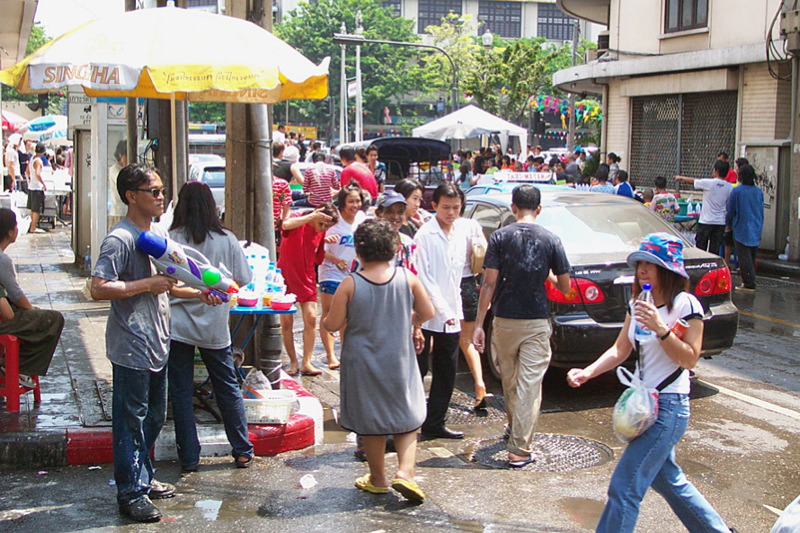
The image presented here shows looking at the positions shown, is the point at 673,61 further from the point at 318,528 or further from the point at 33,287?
the point at 318,528

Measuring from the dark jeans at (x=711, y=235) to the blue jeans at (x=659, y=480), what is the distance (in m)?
11.4

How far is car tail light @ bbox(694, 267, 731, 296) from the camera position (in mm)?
7438

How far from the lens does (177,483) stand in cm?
528

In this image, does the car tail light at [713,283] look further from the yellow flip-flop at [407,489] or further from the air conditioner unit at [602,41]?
the air conditioner unit at [602,41]

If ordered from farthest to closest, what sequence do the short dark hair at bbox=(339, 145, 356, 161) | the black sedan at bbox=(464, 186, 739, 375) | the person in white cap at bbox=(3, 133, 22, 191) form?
the person in white cap at bbox=(3, 133, 22, 191) < the short dark hair at bbox=(339, 145, 356, 161) < the black sedan at bbox=(464, 186, 739, 375)

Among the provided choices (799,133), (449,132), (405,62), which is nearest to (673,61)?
(799,133)

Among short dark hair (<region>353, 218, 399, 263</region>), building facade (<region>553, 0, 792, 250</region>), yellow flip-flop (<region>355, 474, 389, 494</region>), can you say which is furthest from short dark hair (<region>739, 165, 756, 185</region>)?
yellow flip-flop (<region>355, 474, 389, 494</region>)

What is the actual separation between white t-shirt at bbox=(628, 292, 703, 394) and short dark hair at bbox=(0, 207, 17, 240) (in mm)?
4414

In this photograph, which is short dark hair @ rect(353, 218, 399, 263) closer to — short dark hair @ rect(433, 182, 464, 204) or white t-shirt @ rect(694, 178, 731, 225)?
short dark hair @ rect(433, 182, 464, 204)

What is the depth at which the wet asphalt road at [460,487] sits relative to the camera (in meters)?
4.73

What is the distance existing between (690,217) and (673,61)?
16.0 ft

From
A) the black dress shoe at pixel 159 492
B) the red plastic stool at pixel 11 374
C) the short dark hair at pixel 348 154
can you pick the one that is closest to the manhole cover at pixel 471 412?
the black dress shoe at pixel 159 492

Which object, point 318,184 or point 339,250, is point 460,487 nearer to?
point 339,250

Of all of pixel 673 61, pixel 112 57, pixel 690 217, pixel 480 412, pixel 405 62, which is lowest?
pixel 480 412
